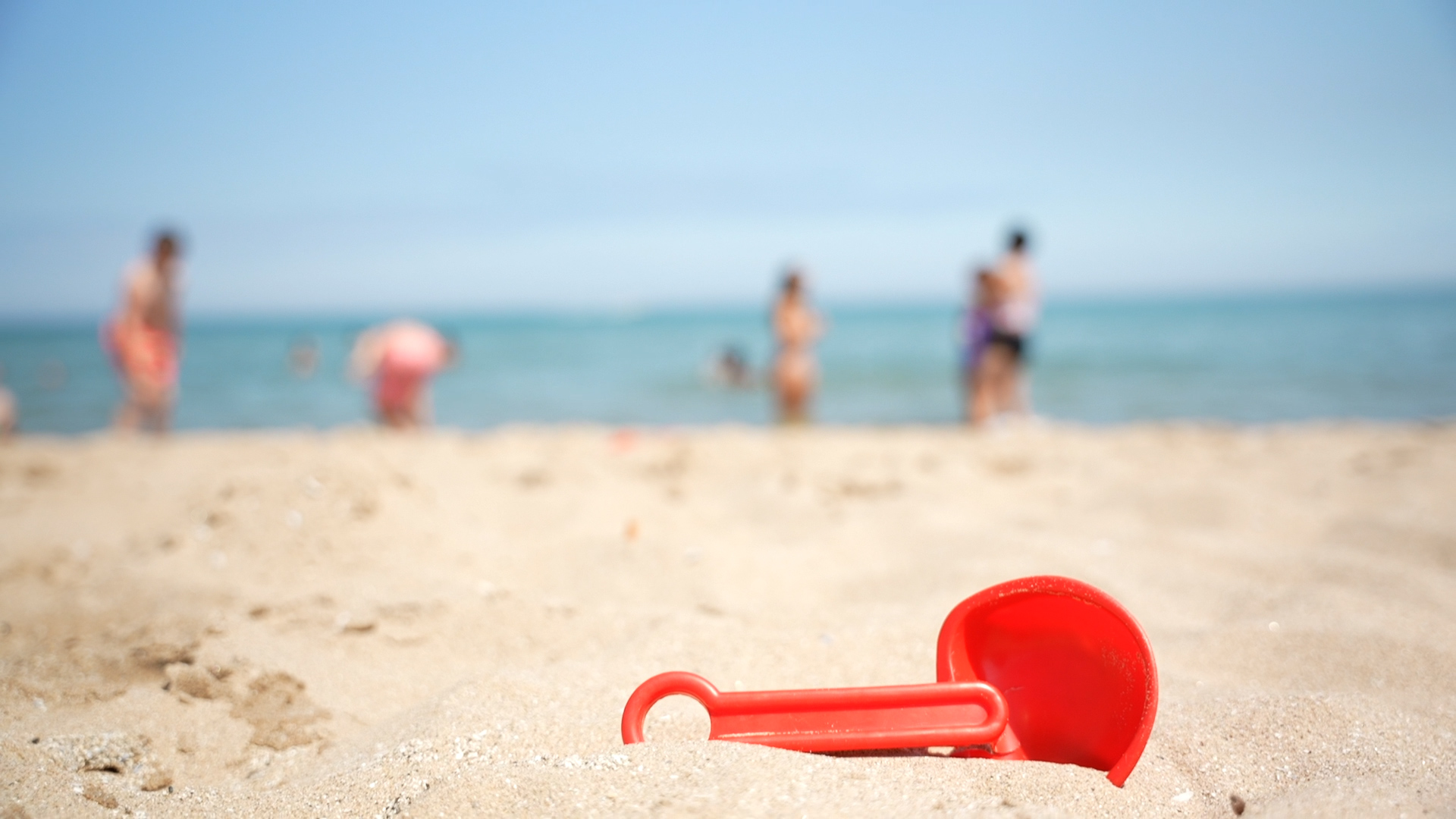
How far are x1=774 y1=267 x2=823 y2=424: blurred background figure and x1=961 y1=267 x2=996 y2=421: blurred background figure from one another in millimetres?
1181

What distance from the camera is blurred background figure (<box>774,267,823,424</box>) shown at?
22.3 ft

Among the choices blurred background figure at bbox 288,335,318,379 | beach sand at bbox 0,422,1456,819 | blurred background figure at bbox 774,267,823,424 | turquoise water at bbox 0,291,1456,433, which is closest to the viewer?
beach sand at bbox 0,422,1456,819

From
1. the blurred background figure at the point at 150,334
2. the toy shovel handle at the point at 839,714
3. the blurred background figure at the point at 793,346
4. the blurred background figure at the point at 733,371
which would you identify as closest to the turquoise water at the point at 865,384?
the blurred background figure at the point at 733,371

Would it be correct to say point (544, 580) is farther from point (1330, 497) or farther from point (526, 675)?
point (1330, 497)

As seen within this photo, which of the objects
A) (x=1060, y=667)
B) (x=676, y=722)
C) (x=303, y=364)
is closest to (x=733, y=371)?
(x=303, y=364)

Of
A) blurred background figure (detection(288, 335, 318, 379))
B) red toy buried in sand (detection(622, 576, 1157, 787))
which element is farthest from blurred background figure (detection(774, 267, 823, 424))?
blurred background figure (detection(288, 335, 318, 379))

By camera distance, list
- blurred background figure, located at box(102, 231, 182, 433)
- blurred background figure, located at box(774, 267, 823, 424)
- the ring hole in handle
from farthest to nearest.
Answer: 1. blurred background figure, located at box(774, 267, 823, 424)
2. blurred background figure, located at box(102, 231, 182, 433)
3. the ring hole in handle

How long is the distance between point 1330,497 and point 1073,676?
2.51 meters

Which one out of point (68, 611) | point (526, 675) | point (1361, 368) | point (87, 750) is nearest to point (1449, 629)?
point (526, 675)

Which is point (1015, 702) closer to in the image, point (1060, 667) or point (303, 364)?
point (1060, 667)

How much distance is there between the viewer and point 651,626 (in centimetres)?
212

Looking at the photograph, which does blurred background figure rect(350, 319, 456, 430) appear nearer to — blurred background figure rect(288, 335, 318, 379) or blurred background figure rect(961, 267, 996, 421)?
blurred background figure rect(961, 267, 996, 421)

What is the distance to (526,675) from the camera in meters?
1.84

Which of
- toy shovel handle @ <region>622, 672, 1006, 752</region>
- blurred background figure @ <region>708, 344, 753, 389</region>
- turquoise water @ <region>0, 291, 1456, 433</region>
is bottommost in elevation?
turquoise water @ <region>0, 291, 1456, 433</region>
